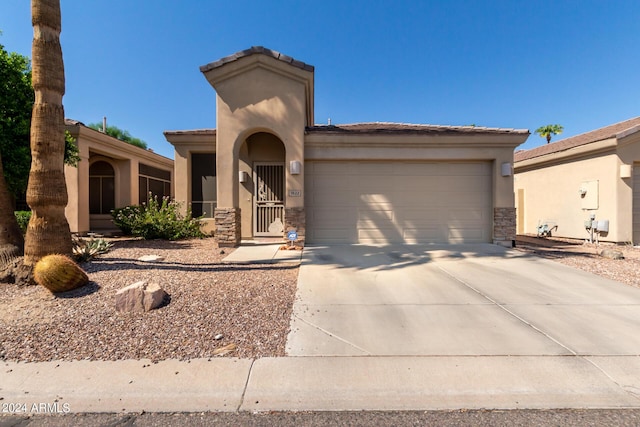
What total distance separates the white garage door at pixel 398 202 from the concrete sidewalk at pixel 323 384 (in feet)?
21.8

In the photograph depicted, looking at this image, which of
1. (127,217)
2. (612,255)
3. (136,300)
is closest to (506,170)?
(612,255)

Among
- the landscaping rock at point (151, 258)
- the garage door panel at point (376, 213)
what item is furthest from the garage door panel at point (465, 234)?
the landscaping rock at point (151, 258)

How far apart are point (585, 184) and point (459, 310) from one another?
10.8 m

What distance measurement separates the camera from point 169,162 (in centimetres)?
1783

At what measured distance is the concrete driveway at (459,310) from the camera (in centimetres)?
338

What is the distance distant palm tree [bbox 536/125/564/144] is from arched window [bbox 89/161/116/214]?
3607cm

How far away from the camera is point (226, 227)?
880cm

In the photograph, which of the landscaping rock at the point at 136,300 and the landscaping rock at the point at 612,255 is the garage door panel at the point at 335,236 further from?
the landscaping rock at the point at 612,255

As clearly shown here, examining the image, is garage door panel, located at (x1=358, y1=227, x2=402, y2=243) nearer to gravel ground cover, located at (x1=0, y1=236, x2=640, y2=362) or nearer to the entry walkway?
the entry walkway

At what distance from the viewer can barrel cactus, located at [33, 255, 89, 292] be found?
4496 millimetres

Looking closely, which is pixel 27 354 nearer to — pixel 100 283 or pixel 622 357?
pixel 100 283

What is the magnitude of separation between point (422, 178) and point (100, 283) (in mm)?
8816

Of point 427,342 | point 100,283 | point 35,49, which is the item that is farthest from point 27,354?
point 35,49

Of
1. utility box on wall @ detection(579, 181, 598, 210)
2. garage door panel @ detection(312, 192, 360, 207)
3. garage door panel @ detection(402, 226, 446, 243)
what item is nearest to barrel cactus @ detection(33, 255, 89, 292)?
garage door panel @ detection(312, 192, 360, 207)
